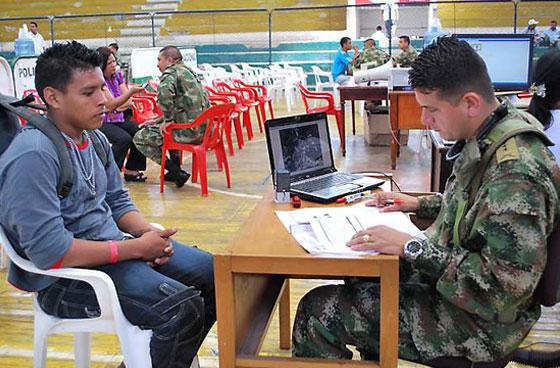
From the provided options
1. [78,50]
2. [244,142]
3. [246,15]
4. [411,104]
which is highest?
[246,15]

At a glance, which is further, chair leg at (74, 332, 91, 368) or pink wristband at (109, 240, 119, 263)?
chair leg at (74, 332, 91, 368)

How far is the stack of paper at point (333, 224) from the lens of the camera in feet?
5.58

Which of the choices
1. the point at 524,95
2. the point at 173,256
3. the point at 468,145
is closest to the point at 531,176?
the point at 468,145

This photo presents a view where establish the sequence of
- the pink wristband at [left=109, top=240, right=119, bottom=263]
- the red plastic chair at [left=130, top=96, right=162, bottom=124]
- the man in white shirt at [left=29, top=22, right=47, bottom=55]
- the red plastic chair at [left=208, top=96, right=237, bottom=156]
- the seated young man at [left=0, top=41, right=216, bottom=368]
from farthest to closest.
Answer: the man in white shirt at [left=29, top=22, right=47, bottom=55] < the red plastic chair at [left=208, top=96, right=237, bottom=156] < the red plastic chair at [left=130, top=96, right=162, bottom=124] < the pink wristband at [left=109, top=240, right=119, bottom=263] < the seated young man at [left=0, top=41, right=216, bottom=368]

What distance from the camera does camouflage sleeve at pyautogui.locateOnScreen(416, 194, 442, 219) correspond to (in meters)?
2.06

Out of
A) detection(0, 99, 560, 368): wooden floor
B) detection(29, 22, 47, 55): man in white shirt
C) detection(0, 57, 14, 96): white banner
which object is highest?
detection(29, 22, 47, 55): man in white shirt

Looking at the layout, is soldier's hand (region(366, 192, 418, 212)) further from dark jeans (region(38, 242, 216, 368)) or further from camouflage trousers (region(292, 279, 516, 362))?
dark jeans (region(38, 242, 216, 368))

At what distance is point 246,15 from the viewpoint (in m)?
15.4

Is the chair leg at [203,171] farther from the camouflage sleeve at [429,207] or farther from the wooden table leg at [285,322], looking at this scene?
the camouflage sleeve at [429,207]

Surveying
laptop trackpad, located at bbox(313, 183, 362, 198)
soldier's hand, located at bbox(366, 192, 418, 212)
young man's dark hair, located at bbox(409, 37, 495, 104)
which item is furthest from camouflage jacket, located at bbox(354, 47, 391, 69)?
young man's dark hair, located at bbox(409, 37, 495, 104)

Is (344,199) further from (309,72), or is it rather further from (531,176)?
(309,72)

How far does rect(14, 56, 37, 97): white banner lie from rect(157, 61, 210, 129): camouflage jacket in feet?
7.66

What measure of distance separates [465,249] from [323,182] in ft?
2.82

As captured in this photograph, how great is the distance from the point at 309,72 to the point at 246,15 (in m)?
2.87
